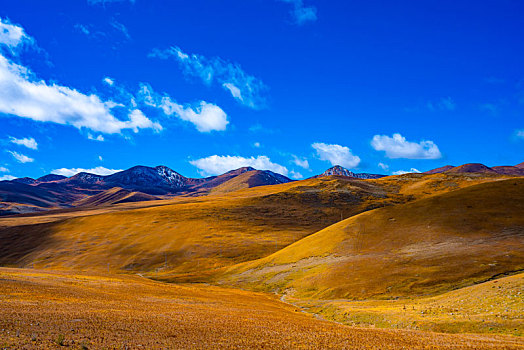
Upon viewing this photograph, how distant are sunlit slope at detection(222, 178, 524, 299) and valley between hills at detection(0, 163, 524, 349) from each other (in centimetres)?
37

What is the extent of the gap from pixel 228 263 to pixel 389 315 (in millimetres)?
83337

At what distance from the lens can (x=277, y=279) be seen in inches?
3406

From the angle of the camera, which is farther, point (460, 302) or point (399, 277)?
point (399, 277)

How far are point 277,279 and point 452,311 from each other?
4971cm

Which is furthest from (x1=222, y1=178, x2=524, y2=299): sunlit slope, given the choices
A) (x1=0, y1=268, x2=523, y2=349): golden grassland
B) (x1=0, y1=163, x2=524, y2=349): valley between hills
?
(x1=0, y1=268, x2=523, y2=349): golden grassland

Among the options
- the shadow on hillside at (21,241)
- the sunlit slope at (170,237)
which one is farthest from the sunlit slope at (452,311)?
the shadow on hillside at (21,241)

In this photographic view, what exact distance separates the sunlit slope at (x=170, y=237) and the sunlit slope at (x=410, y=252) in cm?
2878

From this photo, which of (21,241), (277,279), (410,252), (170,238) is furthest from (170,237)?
(410,252)

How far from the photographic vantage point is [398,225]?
9544cm

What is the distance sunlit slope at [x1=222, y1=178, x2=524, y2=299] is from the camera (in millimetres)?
62219

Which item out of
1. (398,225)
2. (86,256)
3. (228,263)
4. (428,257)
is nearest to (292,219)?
(228,263)

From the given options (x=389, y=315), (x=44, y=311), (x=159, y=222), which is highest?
(x=159, y=222)

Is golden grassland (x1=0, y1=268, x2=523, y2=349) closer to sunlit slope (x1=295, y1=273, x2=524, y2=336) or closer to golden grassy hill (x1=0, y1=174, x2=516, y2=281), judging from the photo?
Result: sunlit slope (x1=295, y1=273, x2=524, y2=336)

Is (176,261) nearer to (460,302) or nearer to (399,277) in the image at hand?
(399,277)
